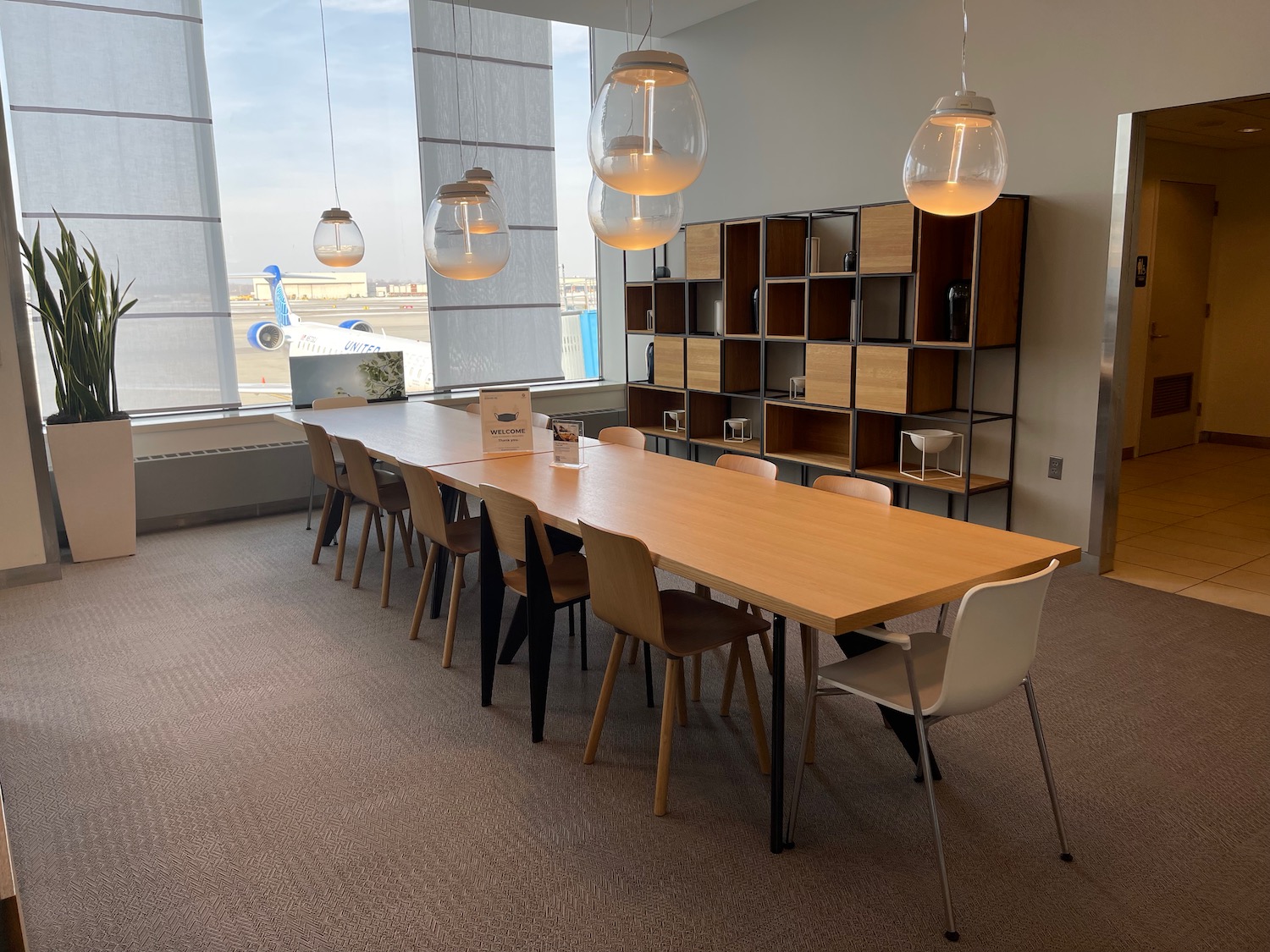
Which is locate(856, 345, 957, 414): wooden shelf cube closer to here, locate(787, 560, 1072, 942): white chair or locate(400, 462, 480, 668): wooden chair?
locate(400, 462, 480, 668): wooden chair

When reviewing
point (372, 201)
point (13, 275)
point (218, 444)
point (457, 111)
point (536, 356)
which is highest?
point (457, 111)

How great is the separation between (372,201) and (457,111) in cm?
94

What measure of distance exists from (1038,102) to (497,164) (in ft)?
13.1

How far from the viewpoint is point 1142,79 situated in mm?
4270

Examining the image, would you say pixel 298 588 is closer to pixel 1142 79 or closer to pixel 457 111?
pixel 457 111

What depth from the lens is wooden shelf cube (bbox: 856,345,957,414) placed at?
500 cm

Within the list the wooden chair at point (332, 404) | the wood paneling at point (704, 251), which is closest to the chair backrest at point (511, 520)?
the wooden chair at point (332, 404)

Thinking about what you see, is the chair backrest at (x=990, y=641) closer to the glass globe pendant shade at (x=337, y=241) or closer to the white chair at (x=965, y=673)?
the white chair at (x=965, y=673)

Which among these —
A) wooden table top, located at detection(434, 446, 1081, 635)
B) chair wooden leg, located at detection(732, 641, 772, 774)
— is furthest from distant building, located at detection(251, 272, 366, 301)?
chair wooden leg, located at detection(732, 641, 772, 774)

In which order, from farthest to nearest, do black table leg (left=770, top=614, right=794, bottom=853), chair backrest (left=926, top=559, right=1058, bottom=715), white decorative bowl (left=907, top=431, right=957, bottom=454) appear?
white decorative bowl (left=907, top=431, right=957, bottom=454) < black table leg (left=770, top=614, right=794, bottom=853) < chair backrest (left=926, top=559, right=1058, bottom=715)

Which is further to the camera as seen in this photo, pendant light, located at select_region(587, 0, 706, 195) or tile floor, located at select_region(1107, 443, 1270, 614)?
tile floor, located at select_region(1107, 443, 1270, 614)

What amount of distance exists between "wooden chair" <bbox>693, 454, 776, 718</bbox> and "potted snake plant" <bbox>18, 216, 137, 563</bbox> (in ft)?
11.4

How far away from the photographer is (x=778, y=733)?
233 cm

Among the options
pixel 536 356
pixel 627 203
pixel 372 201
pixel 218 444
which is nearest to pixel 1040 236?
pixel 627 203
